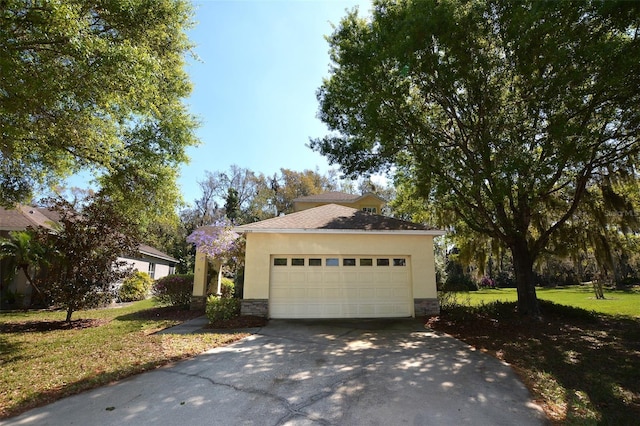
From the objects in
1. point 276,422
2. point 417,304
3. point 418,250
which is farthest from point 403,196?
point 276,422

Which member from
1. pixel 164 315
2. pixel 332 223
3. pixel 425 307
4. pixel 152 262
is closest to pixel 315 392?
pixel 425 307

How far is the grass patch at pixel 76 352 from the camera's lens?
5.05m

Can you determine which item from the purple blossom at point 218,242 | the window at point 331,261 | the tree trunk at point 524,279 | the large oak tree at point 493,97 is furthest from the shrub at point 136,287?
the tree trunk at point 524,279

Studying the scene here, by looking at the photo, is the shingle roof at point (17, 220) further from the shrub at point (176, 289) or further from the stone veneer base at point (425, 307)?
the stone veneer base at point (425, 307)

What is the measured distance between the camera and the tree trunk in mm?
10242

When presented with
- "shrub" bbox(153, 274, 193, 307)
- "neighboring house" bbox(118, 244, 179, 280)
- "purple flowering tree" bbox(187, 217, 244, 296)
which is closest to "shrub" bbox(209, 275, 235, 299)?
"shrub" bbox(153, 274, 193, 307)

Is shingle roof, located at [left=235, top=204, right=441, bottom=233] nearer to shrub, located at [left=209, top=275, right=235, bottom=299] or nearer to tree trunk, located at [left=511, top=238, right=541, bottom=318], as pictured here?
tree trunk, located at [left=511, top=238, right=541, bottom=318]

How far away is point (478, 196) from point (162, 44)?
9299 millimetres

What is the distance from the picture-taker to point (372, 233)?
1122cm

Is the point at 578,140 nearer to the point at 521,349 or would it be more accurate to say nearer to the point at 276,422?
the point at 521,349

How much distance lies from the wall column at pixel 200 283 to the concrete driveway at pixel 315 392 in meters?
7.27

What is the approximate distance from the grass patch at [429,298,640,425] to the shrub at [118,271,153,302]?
16055 millimetres

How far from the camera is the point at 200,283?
13812 mm

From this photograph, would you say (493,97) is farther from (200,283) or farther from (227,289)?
(227,289)
